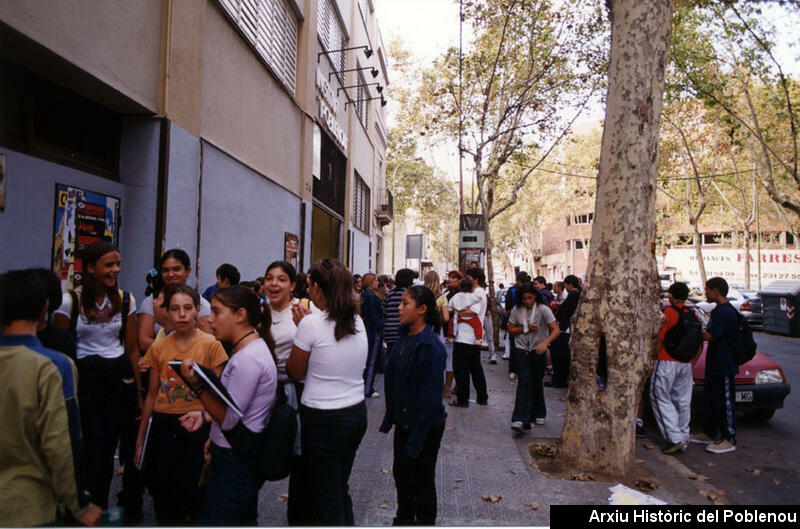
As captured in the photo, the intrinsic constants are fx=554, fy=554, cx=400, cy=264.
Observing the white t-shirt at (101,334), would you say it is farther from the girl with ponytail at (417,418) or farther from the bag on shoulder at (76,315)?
the girl with ponytail at (417,418)

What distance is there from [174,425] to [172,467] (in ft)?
0.79

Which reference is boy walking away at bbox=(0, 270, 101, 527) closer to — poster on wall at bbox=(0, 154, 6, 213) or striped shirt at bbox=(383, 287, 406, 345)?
poster on wall at bbox=(0, 154, 6, 213)

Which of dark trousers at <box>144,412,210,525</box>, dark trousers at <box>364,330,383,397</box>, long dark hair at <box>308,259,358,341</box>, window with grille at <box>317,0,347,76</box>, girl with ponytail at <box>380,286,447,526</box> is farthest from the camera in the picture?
window with grille at <box>317,0,347,76</box>

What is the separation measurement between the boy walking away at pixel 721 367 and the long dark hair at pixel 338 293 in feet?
16.4

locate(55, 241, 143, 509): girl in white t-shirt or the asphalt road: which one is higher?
locate(55, 241, 143, 509): girl in white t-shirt

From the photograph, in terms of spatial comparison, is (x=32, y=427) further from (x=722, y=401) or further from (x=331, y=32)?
(x=331, y=32)

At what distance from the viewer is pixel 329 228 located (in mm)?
18375

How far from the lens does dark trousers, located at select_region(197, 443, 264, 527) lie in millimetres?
2645

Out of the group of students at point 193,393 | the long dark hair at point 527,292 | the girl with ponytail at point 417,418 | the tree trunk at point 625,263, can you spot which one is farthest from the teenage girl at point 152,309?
the long dark hair at point 527,292

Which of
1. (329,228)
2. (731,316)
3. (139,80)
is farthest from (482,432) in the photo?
(329,228)

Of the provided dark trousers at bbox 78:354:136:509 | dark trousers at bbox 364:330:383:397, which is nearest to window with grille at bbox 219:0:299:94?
dark trousers at bbox 364:330:383:397

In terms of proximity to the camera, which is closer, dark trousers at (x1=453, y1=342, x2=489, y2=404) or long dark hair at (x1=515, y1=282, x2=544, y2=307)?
long dark hair at (x1=515, y1=282, x2=544, y2=307)

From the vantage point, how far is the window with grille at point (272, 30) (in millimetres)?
9727

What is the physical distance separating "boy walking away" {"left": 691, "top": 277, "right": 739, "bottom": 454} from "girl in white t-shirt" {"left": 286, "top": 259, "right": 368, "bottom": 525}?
5.00 m
